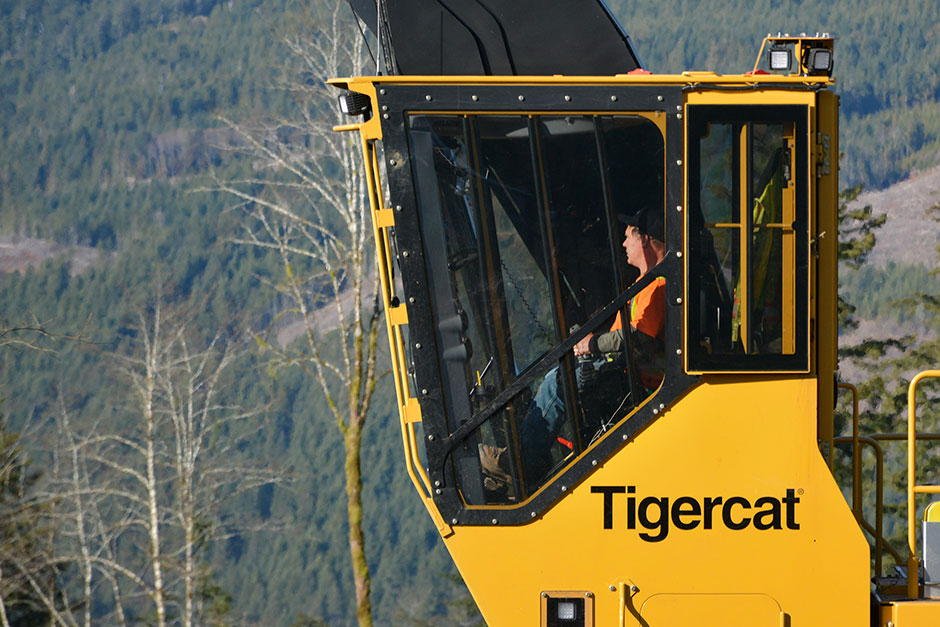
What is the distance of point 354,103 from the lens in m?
3.67

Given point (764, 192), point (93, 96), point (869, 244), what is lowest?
point (869, 244)

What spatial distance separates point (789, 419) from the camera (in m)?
3.49

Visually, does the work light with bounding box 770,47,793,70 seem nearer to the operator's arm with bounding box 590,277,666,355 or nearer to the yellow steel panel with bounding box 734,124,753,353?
the yellow steel panel with bounding box 734,124,753,353

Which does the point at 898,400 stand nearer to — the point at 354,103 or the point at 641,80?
the point at 641,80

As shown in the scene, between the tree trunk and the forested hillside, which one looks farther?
the forested hillside

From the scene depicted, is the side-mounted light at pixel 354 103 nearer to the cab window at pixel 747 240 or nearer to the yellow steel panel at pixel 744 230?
the cab window at pixel 747 240

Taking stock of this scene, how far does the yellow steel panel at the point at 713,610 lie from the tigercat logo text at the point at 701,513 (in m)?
0.22

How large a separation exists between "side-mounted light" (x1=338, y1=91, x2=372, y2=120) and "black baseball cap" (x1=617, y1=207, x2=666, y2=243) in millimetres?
968

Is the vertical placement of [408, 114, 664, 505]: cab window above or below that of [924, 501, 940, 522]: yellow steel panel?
above

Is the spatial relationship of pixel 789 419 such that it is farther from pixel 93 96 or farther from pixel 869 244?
pixel 93 96

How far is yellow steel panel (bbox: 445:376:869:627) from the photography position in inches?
137

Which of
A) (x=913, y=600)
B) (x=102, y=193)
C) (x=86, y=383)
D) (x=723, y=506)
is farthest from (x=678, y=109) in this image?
(x=102, y=193)

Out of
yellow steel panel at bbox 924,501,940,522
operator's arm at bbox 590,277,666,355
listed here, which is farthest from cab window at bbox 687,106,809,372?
yellow steel panel at bbox 924,501,940,522

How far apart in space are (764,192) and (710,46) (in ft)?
151
